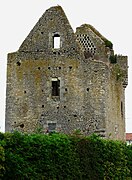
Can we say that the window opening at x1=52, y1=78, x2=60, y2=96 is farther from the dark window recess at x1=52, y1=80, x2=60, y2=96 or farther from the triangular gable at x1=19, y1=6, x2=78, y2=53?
the triangular gable at x1=19, y1=6, x2=78, y2=53

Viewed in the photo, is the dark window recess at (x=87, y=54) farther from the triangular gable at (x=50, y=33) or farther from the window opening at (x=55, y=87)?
the window opening at (x=55, y=87)

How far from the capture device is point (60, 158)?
2161 centimetres

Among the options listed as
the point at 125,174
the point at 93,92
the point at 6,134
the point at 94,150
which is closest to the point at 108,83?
the point at 93,92

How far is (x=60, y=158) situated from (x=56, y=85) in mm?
21472

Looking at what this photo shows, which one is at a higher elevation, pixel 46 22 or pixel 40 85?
pixel 46 22

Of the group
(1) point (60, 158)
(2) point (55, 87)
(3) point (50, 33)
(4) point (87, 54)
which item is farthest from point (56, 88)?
(1) point (60, 158)

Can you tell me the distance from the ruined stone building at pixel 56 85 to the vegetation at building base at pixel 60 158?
40.7 ft

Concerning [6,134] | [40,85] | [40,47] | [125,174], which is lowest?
[125,174]

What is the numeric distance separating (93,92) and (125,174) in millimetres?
14271

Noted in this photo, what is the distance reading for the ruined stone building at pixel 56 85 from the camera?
139ft

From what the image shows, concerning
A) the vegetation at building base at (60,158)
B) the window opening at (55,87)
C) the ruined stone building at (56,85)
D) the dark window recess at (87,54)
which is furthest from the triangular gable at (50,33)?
the vegetation at building base at (60,158)

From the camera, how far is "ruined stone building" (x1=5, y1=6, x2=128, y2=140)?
4222cm

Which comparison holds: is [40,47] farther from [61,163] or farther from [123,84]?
[61,163]

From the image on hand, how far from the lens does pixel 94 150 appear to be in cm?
2533
